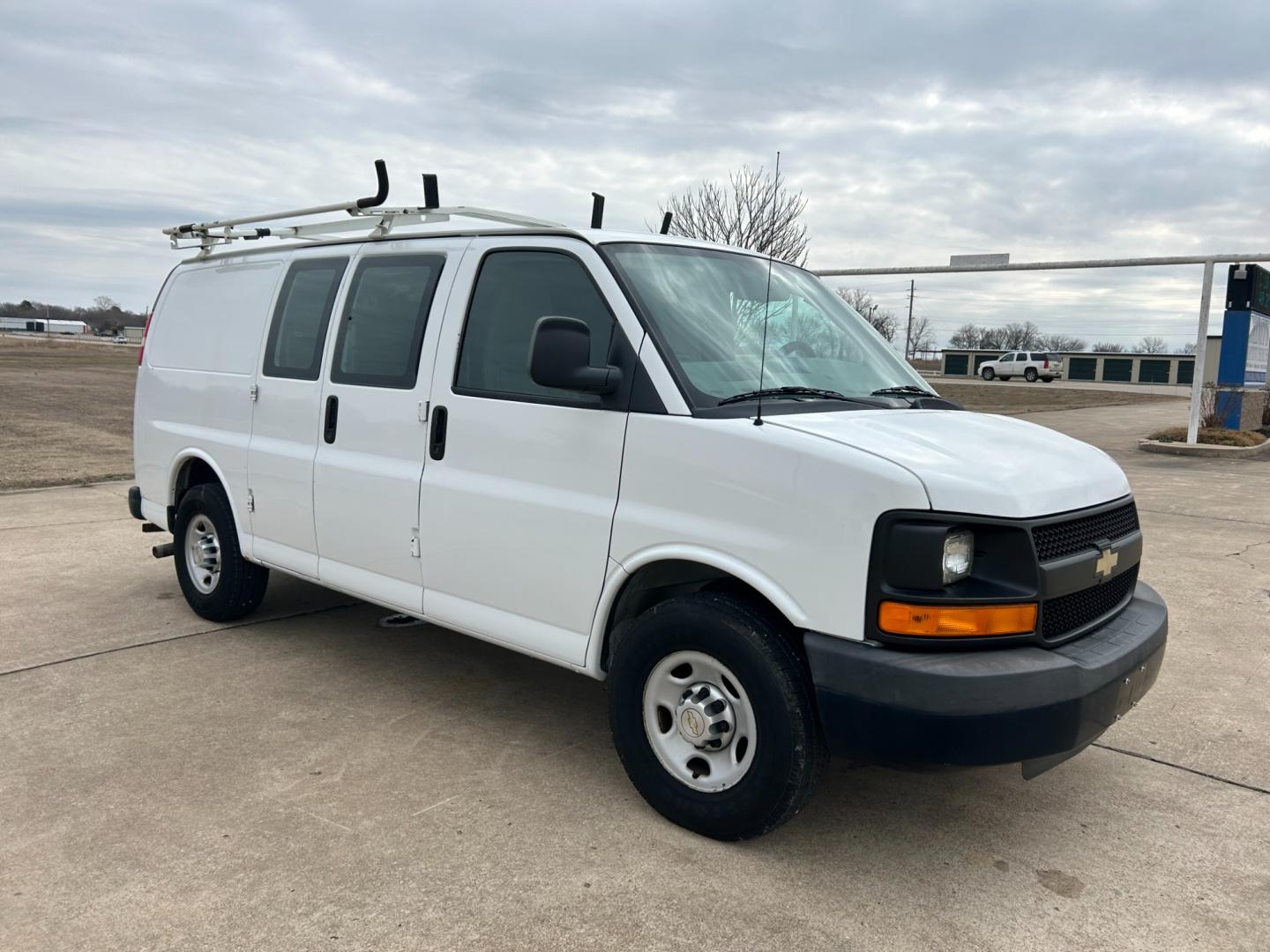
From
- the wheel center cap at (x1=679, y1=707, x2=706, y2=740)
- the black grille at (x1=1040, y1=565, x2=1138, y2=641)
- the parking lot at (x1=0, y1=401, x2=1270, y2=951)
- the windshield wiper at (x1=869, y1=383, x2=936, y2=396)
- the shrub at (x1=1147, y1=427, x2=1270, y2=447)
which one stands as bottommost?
the parking lot at (x1=0, y1=401, x2=1270, y2=951)

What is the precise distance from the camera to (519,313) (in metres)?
3.90

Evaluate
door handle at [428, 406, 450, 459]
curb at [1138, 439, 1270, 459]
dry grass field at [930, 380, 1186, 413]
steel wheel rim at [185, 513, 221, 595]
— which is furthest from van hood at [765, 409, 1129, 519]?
dry grass field at [930, 380, 1186, 413]

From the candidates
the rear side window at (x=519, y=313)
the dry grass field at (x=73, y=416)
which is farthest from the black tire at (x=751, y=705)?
the dry grass field at (x=73, y=416)

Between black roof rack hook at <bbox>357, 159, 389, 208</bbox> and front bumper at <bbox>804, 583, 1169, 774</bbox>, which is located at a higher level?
black roof rack hook at <bbox>357, 159, 389, 208</bbox>

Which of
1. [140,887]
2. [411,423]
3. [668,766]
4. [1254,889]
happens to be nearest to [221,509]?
[411,423]

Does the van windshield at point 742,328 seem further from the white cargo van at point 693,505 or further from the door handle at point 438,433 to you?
the door handle at point 438,433

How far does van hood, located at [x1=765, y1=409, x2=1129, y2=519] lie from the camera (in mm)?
2818

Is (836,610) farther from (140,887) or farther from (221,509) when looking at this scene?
(221,509)

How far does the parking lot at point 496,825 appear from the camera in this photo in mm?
2816

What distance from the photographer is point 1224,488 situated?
12070 millimetres

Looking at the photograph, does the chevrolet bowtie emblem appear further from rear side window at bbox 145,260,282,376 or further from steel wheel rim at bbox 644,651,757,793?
rear side window at bbox 145,260,282,376

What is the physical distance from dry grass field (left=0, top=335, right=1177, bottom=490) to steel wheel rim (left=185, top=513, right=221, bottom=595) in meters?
5.80

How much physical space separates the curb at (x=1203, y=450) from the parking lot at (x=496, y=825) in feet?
40.5

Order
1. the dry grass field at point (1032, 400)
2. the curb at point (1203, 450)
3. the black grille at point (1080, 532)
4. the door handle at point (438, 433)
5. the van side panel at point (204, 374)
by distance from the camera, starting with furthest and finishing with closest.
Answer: the dry grass field at point (1032, 400), the curb at point (1203, 450), the van side panel at point (204, 374), the door handle at point (438, 433), the black grille at point (1080, 532)
